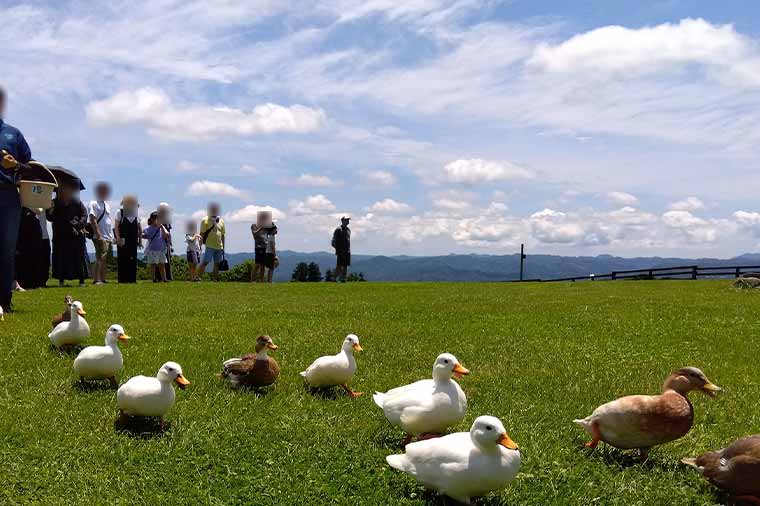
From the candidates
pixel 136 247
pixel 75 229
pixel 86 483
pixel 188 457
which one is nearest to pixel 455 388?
pixel 188 457

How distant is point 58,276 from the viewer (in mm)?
19344

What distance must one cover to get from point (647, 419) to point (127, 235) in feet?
62.4

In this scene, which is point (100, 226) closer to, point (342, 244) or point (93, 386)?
point (342, 244)

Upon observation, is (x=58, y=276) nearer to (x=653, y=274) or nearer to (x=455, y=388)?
(x=455, y=388)

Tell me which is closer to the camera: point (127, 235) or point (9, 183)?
point (9, 183)

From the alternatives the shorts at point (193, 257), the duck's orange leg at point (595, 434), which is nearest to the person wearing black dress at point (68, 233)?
the shorts at point (193, 257)

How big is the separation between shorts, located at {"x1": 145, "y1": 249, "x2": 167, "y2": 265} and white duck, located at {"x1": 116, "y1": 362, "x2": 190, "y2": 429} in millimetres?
17041

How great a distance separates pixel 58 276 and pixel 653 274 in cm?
4318

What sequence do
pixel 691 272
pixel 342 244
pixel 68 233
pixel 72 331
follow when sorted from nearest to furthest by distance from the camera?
pixel 72 331 < pixel 68 233 < pixel 342 244 < pixel 691 272

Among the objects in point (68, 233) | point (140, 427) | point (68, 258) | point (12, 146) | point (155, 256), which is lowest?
point (140, 427)

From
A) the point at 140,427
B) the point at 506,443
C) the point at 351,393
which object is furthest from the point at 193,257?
the point at 506,443

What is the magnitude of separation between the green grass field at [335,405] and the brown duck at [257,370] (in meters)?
0.18

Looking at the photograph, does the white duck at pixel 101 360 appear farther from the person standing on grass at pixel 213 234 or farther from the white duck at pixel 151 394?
the person standing on grass at pixel 213 234

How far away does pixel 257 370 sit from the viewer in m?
7.40
